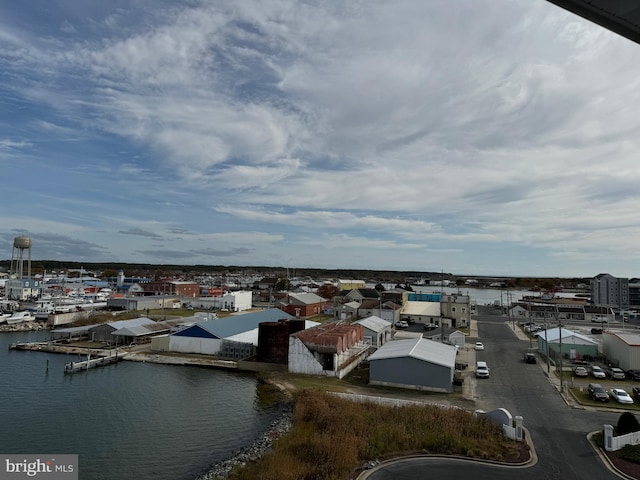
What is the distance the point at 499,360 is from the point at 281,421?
46.0ft

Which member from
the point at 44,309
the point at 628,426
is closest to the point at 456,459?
the point at 628,426

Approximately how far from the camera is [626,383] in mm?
18766

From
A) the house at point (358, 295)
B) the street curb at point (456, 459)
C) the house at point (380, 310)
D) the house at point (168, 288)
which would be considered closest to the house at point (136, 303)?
the house at point (168, 288)

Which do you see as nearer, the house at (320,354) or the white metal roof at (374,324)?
the house at (320,354)

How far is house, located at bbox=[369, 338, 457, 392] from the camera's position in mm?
17266

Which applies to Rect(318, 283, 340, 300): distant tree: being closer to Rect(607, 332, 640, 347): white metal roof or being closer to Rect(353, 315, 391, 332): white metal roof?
Rect(353, 315, 391, 332): white metal roof

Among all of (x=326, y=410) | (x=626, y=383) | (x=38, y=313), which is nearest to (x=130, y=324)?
(x=38, y=313)

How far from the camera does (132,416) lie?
15.7 metres

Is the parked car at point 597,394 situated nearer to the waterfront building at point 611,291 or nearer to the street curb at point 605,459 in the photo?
the street curb at point 605,459

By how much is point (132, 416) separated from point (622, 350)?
23.2 m

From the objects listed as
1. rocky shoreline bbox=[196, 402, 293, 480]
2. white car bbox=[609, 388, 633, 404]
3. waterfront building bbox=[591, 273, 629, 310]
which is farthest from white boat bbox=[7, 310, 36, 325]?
waterfront building bbox=[591, 273, 629, 310]

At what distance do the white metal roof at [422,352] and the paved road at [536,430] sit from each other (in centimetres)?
174

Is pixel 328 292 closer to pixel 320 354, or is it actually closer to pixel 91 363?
pixel 91 363

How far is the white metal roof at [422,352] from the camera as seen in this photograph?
17875 millimetres
